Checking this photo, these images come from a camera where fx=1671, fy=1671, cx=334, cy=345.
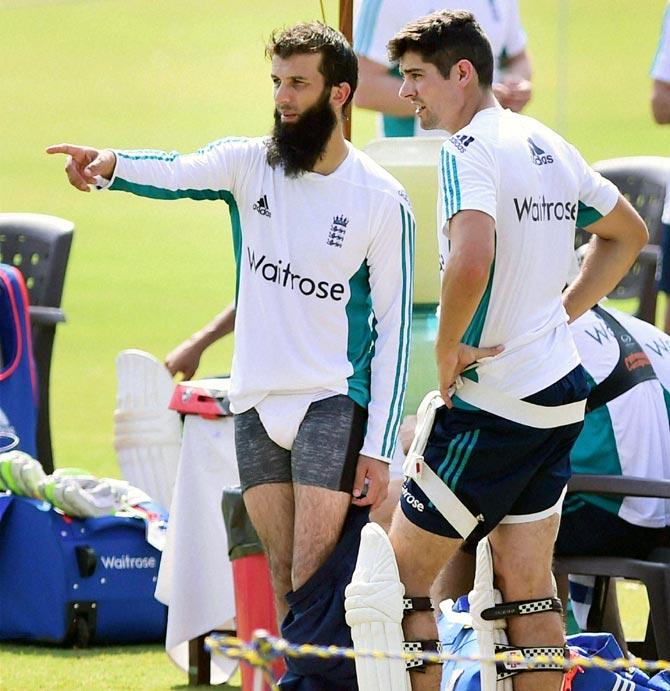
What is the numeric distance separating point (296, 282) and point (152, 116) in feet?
60.3

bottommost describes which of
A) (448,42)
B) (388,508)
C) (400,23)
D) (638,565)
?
(638,565)

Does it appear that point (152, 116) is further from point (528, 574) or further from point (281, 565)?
point (528, 574)

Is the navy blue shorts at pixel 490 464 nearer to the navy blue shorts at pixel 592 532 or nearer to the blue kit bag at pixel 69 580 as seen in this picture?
the navy blue shorts at pixel 592 532

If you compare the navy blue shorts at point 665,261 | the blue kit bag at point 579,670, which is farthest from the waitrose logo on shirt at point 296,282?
the navy blue shorts at point 665,261

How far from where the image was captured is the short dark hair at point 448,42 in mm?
3498

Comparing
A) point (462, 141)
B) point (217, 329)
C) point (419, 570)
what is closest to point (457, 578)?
point (419, 570)

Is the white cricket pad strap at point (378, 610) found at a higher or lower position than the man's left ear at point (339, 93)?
lower

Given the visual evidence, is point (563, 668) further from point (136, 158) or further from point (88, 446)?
point (88, 446)

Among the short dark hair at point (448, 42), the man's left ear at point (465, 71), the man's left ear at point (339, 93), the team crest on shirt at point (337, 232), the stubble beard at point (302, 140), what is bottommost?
the team crest on shirt at point (337, 232)

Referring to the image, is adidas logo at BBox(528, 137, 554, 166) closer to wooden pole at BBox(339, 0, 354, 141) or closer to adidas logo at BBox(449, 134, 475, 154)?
adidas logo at BBox(449, 134, 475, 154)

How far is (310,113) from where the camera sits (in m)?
3.83

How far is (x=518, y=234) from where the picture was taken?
3.41m

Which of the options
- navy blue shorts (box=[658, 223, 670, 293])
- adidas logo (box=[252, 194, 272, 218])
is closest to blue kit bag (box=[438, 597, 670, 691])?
adidas logo (box=[252, 194, 272, 218])

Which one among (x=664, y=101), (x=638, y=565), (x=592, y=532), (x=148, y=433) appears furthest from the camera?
(x=664, y=101)
